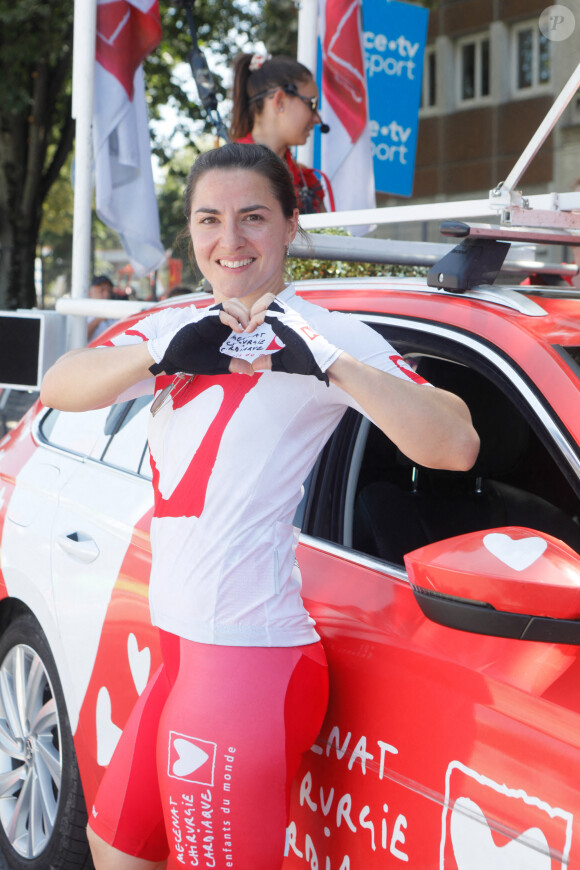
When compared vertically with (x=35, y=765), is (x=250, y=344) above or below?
above

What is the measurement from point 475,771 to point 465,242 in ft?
3.51

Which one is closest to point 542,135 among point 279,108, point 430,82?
point 279,108

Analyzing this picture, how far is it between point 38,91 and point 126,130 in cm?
1327

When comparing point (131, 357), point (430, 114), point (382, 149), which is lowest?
point (131, 357)

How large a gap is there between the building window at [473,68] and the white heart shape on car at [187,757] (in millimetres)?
19266

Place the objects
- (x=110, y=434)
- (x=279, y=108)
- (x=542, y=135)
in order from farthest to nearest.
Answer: (x=279, y=108) → (x=110, y=434) → (x=542, y=135)

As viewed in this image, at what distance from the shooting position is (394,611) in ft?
6.57

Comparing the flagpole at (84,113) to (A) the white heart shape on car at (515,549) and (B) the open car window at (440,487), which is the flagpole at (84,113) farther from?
(A) the white heart shape on car at (515,549)

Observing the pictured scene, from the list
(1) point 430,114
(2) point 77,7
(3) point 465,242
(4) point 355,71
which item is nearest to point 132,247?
(2) point 77,7

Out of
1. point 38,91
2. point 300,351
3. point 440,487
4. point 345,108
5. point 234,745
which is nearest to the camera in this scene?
point 300,351

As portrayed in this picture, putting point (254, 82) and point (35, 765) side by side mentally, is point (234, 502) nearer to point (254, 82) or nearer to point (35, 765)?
point (35, 765)

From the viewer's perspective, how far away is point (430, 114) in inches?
822

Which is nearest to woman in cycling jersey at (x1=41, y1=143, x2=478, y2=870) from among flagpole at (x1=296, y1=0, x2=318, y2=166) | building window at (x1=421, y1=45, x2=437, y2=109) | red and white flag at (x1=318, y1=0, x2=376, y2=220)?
red and white flag at (x1=318, y1=0, x2=376, y2=220)

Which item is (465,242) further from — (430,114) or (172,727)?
(430,114)
